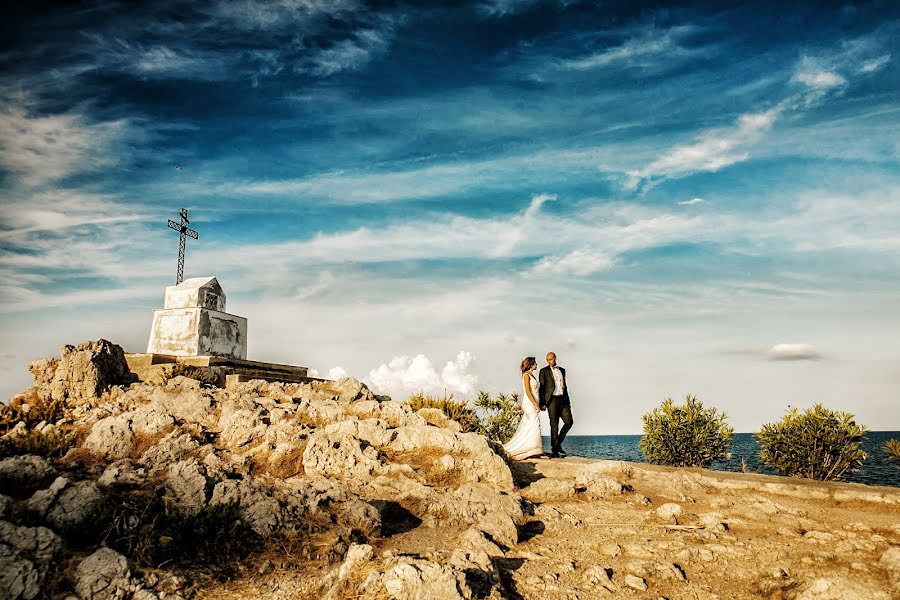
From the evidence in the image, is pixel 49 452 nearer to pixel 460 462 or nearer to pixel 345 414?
pixel 345 414

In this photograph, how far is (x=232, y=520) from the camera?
20.0 feet

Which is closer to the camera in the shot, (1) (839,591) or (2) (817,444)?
(1) (839,591)

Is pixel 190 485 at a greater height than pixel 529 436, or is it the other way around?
pixel 529 436

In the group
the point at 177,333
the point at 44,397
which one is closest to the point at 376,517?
the point at 44,397

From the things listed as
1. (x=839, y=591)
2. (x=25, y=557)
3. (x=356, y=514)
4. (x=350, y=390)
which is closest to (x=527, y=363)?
(x=350, y=390)

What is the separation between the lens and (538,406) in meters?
11.4

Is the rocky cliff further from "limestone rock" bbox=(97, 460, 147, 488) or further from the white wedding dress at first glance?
the white wedding dress

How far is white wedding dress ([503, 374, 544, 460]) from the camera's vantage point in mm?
11258

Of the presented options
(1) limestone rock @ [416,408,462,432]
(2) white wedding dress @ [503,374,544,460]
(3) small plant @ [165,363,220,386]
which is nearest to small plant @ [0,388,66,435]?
(3) small plant @ [165,363,220,386]

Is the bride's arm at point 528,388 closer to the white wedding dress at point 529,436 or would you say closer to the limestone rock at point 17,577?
the white wedding dress at point 529,436

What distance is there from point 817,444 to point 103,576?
15434 millimetres

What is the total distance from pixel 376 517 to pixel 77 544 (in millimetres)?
3114

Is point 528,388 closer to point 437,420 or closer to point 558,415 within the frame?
point 558,415

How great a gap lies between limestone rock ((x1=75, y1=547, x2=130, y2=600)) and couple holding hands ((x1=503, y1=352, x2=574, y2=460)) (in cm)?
765
